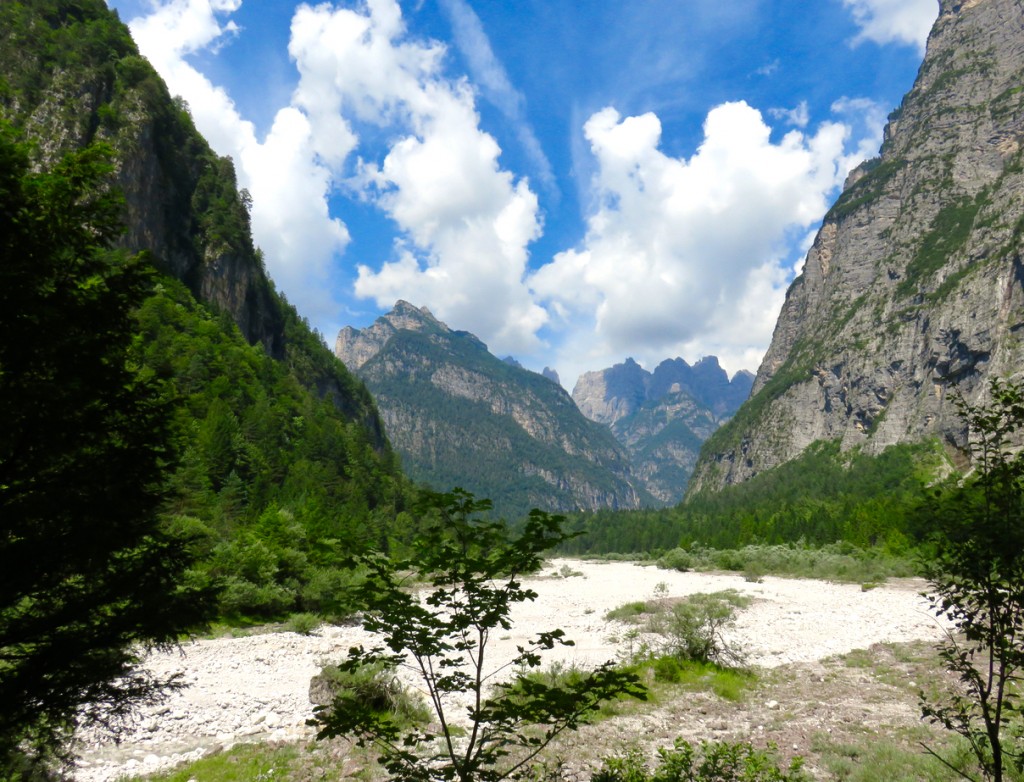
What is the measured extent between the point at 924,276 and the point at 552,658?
16527cm

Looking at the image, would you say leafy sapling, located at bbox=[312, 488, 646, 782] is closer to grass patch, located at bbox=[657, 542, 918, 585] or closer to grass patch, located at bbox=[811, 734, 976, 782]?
grass patch, located at bbox=[811, 734, 976, 782]

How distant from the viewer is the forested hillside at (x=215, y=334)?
32.6 meters

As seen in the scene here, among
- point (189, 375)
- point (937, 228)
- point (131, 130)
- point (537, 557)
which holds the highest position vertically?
point (937, 228)

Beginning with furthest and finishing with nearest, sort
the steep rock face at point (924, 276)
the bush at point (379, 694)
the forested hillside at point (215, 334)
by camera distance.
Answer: the steep rock face at point (924, 276)
the forested hillside at point (215, 334)
the bush at point (379, 694)

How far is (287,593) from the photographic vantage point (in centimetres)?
2780

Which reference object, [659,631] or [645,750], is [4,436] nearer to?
[645,750]

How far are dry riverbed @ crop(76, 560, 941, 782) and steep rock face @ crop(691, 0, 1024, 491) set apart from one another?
3443 inches

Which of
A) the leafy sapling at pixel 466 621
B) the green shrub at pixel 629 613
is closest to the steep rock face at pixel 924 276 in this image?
the green shrub at pixel 629 613

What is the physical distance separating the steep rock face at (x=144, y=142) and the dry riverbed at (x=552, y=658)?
59.3m

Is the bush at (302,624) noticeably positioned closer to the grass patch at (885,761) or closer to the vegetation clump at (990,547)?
the grass patch at (885,761)

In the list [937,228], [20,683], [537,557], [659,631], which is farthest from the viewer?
[937,228]

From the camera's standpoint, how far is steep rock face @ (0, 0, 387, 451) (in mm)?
63031

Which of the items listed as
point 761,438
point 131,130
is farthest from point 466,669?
point 761,438

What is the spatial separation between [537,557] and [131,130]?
281 ft
